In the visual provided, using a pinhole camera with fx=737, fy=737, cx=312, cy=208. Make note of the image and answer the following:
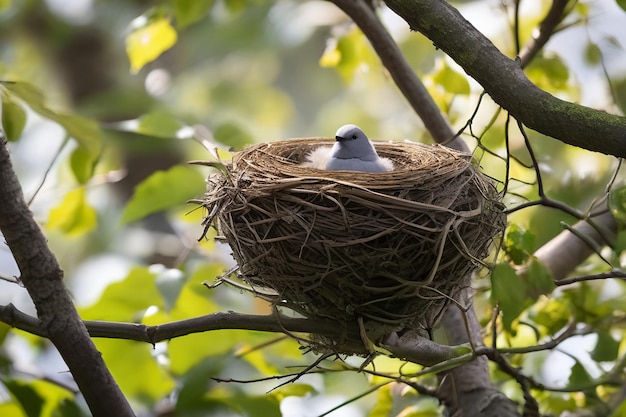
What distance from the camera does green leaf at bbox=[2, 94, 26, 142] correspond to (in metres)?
1.65

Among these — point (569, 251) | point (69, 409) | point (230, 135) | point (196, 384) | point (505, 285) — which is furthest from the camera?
point (230, 135)

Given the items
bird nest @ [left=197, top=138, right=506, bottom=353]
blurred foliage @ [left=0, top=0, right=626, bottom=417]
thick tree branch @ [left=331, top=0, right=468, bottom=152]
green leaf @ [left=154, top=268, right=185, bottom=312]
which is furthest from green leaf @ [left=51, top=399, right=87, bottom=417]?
thick tree branch @ [left=331, top=0, right=468, bottom=152]

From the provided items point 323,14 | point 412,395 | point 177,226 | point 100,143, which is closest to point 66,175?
point 177,226

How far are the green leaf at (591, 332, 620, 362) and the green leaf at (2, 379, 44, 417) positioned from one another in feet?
4.38

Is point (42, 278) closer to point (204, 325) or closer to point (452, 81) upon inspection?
point (204, 325)

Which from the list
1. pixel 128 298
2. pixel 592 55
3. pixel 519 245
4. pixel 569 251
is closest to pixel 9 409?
pixel 128 298

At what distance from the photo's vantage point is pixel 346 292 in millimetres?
1259

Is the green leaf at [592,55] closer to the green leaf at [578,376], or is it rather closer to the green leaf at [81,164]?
the green leaf at [578,376]

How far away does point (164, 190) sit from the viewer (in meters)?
2.14

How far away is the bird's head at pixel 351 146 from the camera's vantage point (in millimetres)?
1802

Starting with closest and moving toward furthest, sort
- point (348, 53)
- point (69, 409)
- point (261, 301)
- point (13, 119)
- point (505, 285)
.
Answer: point (505, 285)
point (13, 119)
point (69, 409)
point (348, 53)
point (261, 301)

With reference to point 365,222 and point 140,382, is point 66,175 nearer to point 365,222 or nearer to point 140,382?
point 140,382

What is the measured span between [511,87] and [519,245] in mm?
386

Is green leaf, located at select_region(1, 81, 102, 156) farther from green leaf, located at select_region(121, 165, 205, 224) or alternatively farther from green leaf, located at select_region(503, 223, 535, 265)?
green leaf, located at select_region(503, 223, 535, 265)
